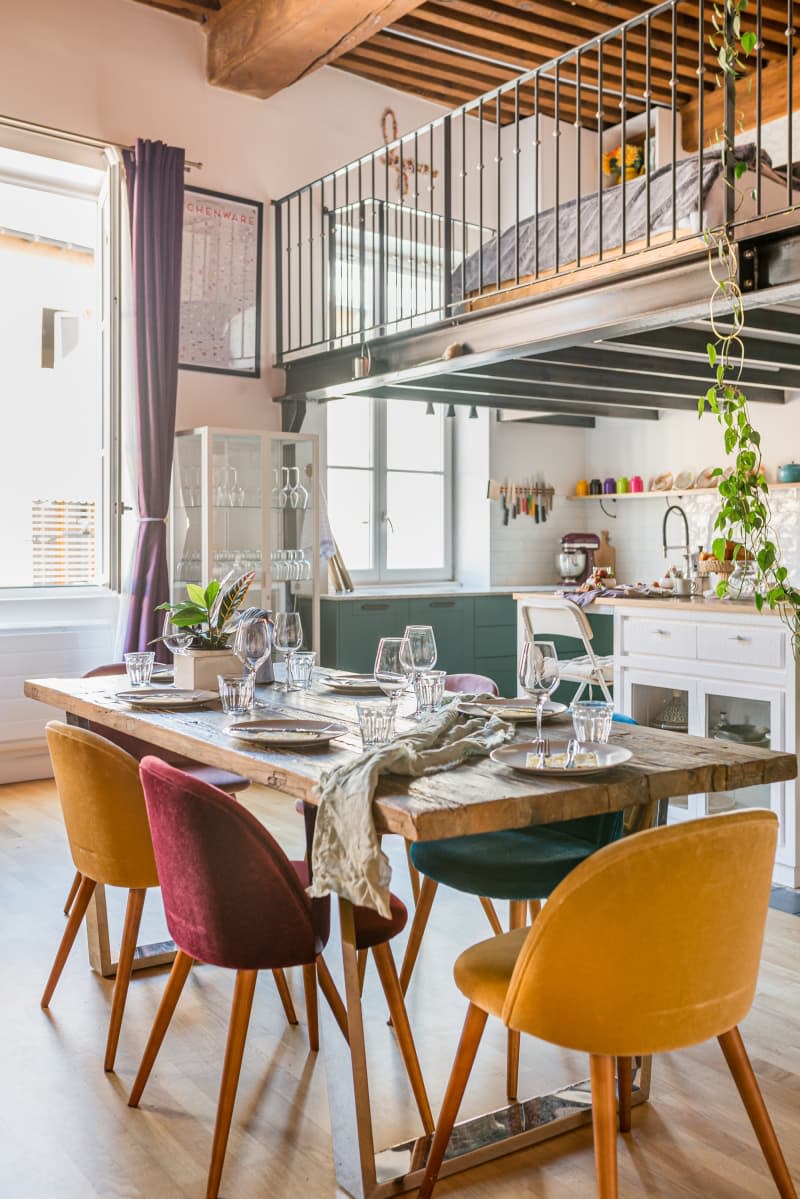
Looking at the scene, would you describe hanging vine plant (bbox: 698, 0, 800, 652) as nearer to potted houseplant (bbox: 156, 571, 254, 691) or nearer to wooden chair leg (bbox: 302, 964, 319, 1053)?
potted houseplant (bbox: 156, 571, 254, 691)

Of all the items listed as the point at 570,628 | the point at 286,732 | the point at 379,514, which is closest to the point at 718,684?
the point at 570,628

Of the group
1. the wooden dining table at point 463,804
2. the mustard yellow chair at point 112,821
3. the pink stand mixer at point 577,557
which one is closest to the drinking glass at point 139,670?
the mustard yellow chair at point 112,821

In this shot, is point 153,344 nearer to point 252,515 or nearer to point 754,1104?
point 252,515

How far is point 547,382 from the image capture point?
17.9 feet

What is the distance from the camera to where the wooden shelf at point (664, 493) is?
6385 millimetres

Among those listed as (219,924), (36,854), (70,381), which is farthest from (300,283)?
(219,924)

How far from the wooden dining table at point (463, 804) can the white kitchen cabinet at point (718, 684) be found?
1.60 m

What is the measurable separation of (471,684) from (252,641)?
821 mm

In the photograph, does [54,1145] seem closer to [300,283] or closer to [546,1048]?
[546,1048]

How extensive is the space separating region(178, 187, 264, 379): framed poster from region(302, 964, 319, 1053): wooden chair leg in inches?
168

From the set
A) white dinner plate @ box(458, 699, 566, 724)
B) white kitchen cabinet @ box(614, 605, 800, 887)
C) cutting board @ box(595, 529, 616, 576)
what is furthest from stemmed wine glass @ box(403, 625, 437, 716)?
cutting board @ box(595, 529, 616, 576)

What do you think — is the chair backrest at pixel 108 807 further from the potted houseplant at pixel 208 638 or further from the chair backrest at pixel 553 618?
the chair backrest at pixel 553 618

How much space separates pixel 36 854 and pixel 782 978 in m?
2.77

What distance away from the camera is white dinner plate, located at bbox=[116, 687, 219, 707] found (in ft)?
8.98
